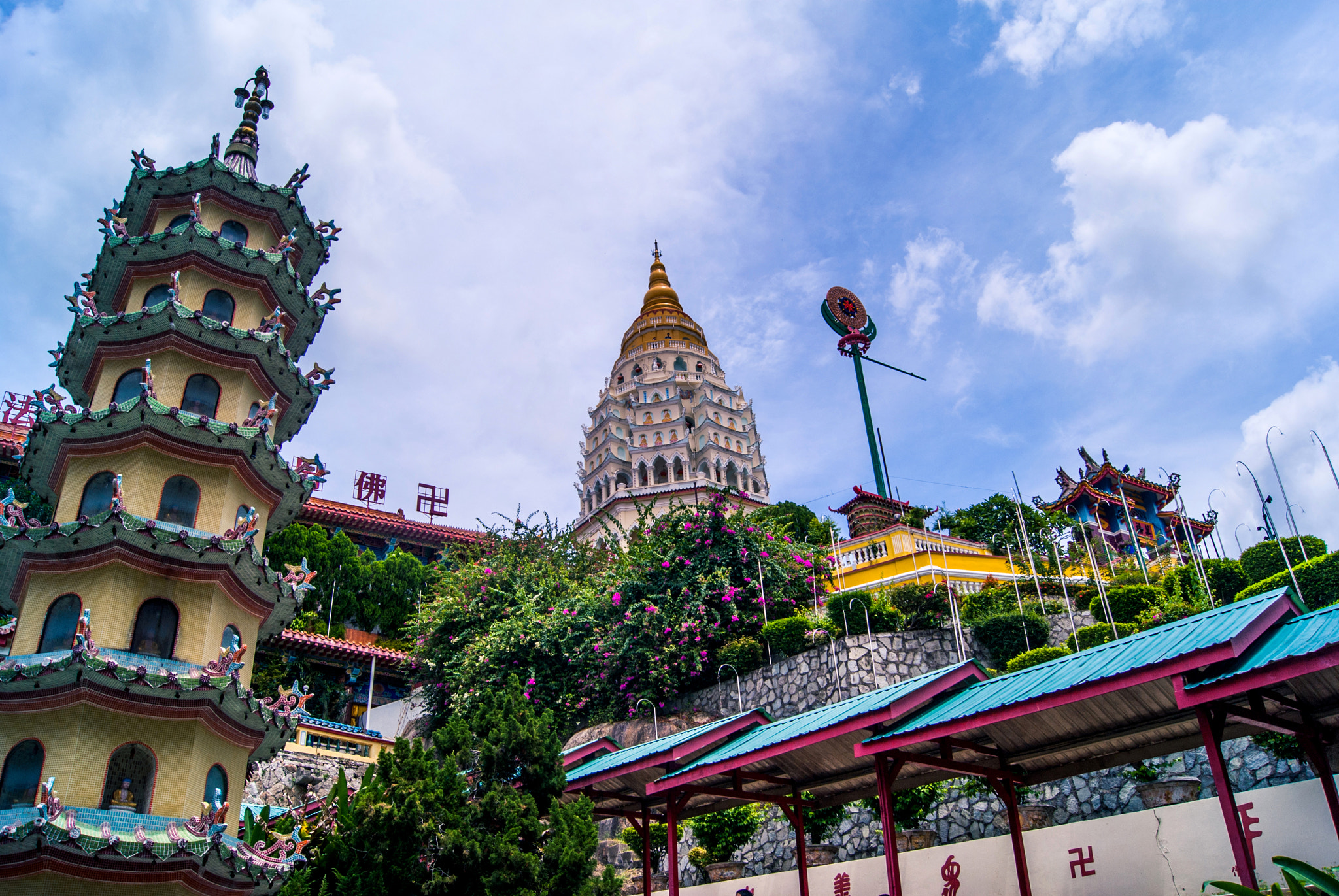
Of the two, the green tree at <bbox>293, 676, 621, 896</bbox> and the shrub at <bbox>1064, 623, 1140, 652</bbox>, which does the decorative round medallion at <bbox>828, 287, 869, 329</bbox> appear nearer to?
the shrub at <bbox>1064, 623, 1140, 652</bbox>

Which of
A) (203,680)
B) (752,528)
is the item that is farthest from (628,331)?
(203,680)

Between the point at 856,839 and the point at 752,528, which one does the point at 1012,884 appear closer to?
the point at 856,839

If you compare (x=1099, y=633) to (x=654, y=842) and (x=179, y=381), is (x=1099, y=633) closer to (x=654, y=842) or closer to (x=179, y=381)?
(x=654, y=842)

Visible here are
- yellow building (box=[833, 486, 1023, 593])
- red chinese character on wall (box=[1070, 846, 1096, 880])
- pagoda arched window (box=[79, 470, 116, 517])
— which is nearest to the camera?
red chinese character on wall (box=[1070, 846, 1096, 880])

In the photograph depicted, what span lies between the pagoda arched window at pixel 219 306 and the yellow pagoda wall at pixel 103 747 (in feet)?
23.9

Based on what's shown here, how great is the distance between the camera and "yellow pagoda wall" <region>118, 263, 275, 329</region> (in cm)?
1753

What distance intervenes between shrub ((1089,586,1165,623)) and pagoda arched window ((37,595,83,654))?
19778 millimetres

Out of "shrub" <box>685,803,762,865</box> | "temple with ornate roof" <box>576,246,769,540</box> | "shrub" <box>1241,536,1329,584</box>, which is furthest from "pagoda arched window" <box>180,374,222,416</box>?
"temple with ornate roof" <box>576,246,769,540</box>

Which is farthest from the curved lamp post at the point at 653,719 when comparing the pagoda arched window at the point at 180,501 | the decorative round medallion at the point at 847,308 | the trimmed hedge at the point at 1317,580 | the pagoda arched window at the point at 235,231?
the decorative round medallion at the point at 847,308

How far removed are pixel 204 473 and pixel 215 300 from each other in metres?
3.70

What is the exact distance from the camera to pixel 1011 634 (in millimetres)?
22234

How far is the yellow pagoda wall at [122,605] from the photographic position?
14.1 m

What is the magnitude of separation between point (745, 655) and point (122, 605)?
14.8 m

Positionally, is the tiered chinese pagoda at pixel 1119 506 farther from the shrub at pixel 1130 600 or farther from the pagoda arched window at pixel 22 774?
the pagoda arched window at pixel 22 774
